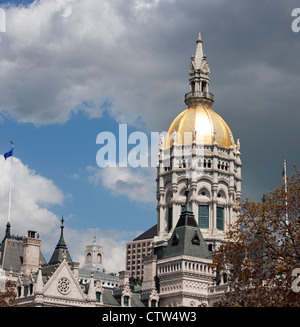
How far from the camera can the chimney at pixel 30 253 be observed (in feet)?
448

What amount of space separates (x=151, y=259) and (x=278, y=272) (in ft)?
278

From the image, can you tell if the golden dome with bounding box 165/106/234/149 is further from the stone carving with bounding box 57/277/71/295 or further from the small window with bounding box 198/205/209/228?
the stone carving with bounding box 57/277/71/295

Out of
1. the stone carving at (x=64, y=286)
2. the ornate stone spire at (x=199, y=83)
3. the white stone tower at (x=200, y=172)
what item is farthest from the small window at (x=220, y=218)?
the stone carving at (x=64, y=286)

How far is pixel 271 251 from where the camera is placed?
204 feet

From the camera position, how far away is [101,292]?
130m

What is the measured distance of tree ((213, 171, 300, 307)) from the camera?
59.8 m

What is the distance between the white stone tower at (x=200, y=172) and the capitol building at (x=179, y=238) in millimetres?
191

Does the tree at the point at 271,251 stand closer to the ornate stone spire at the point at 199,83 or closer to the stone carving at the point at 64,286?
the stone carving at the point at 64,286

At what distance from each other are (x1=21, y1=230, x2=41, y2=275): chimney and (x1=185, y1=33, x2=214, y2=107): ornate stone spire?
50399mm

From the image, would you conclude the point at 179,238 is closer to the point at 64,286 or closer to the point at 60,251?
the point at 60,251

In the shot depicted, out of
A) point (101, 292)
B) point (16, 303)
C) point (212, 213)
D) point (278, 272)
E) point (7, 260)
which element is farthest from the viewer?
point (212, 213)
